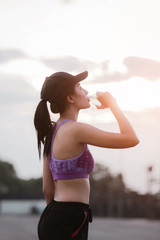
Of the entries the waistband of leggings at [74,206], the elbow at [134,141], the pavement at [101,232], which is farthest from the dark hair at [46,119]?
the pavement at [101,232]

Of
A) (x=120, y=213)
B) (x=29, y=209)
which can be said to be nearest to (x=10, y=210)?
(x=29, y=209)

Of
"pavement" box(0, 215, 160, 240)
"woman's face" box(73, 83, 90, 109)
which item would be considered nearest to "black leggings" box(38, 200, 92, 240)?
"woman's face" box(73, 83, 90, 109)

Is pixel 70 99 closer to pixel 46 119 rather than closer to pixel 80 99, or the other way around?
pixel 80 99

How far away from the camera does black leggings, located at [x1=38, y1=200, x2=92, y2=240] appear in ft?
12.1

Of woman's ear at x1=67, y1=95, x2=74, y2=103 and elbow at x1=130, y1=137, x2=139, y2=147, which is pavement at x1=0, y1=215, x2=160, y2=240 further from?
elbow at x1=130, y1=137, x2=139, y2=147

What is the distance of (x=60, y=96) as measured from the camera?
382 cm

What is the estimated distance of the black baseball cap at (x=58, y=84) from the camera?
3.80 meters

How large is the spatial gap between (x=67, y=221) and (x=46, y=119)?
68cm

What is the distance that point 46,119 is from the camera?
12.8ft

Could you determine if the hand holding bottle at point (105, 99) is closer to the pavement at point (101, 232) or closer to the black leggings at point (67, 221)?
the black leggings at point (67, 221)

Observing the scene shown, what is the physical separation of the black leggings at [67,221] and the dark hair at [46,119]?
1.31ft

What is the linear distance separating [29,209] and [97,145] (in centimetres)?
8845

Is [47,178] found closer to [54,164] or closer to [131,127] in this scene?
[54,164]

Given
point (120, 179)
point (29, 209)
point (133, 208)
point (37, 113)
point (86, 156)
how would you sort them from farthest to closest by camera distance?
point (120, 179) → point (29, 209) → point (133, 208) → point (37, 113) → point (86, 156)
